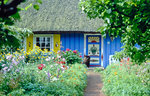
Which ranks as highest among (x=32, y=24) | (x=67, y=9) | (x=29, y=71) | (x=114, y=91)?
(x=67, y=9)

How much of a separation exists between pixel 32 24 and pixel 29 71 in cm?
691

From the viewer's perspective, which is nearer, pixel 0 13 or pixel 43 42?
pixel 0 13

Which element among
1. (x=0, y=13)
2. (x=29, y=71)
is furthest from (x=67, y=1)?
(x=0, y=13)

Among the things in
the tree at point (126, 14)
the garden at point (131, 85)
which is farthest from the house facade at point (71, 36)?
the tree at point (126, 14)

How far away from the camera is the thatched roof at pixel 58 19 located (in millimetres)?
11508

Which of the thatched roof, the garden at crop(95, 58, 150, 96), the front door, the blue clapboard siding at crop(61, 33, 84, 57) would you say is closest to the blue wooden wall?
the blue clapboard siding at crop(61, 33, 84, 57)

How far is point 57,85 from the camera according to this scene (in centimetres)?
512

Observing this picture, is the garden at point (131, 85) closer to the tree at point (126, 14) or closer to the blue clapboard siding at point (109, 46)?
the tree at point (126, 14)

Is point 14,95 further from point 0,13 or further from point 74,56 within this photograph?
point 74,56

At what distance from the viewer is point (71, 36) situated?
11.8 m

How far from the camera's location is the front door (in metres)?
12.1

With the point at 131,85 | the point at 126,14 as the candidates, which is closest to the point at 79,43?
the point at 131,85

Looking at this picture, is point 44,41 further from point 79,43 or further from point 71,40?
point 79,43

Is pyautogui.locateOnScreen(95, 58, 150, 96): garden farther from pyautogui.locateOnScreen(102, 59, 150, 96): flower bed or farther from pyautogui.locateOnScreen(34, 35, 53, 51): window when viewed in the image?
pyautogui.locateOnScreen(34, 35, 53, 51): window
